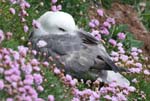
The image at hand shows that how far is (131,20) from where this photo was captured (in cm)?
980

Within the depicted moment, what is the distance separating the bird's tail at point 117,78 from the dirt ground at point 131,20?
183cm

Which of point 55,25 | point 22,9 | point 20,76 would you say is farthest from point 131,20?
point 20,76

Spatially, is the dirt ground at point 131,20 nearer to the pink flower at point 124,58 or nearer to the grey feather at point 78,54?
the pink flower at point 124,58

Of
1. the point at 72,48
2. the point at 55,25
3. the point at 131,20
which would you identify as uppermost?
the point at 131,20

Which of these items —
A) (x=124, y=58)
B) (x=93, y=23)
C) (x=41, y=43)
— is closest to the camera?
(x=41, y=43)

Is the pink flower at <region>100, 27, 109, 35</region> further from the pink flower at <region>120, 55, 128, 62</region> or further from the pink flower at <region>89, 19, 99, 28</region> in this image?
the pink flower at <region>120, 55, 128, 62</region>

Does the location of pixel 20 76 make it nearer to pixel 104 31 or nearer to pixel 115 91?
pixel 115 91

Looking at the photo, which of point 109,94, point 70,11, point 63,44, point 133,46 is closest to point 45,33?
point 63,44

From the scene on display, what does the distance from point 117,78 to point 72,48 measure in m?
0.78

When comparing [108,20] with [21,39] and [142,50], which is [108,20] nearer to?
[142,50]

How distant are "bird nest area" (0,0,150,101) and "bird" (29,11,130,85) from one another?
13 millimetres

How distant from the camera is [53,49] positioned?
6.97 metres

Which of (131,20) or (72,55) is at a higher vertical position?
(131,20)

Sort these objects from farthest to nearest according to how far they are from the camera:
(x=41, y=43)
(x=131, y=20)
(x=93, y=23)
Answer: (x=131, y=20) < (x=93, y=23) < (x=41, y=43)
